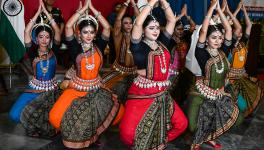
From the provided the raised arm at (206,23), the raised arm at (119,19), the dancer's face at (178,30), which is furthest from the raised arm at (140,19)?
the dancer's face at (178,30)

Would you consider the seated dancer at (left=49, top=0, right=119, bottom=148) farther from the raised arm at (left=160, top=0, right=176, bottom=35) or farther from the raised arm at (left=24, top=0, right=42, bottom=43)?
the raised arm at (left=160, top=0, right=176, bottom=35)

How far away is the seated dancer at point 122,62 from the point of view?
499 cm

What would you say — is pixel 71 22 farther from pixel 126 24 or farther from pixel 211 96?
pixel 211 96

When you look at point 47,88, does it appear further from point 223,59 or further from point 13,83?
point 13,83

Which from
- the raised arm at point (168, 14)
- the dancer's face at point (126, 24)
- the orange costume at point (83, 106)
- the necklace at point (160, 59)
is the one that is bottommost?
the orange costume at point (83, 106)

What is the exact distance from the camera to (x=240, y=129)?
5.08 m

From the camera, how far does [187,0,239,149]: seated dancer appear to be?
13.5ft

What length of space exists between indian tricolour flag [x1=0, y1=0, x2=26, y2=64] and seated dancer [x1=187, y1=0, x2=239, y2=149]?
13.4 feet

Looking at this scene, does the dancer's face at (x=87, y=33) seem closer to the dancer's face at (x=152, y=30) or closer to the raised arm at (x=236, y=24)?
the dancer's face at (x=152, y=30)

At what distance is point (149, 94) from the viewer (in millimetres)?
3883

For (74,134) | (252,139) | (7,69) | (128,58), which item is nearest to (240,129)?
(252,139)

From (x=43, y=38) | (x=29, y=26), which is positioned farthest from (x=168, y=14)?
(x=29, y=26)

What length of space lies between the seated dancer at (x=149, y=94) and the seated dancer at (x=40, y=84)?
3.65 feet

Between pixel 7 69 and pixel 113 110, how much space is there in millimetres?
4863
